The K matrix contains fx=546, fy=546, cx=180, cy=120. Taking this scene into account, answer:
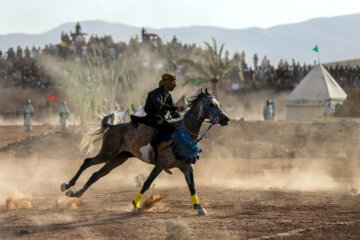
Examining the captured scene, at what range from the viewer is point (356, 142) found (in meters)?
21.2

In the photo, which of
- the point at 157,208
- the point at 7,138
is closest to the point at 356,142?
the point at 157,208

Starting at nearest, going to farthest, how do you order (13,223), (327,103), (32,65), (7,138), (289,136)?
(13,223) → (289,136) → (7,138) → (327,103) → (32,65)

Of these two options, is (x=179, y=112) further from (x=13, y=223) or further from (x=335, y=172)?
(x=335, y=172)

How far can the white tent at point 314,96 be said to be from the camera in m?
32.9

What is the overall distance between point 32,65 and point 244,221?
1468 inches

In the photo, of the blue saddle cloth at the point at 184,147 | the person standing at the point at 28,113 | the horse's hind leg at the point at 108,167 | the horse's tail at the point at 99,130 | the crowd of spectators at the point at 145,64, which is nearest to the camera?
the blue saddle cloth at the point at 184,147

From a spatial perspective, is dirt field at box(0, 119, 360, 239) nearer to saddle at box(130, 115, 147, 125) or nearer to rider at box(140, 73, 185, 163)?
rider at box(140, 73, 185, 163)

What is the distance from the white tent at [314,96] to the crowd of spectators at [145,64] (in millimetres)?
5398

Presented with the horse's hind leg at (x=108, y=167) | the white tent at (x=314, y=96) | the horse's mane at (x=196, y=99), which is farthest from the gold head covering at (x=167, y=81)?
the white tent at (x=314, y=96)

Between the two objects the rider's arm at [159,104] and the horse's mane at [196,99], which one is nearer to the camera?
the rider's arm at [159,104]

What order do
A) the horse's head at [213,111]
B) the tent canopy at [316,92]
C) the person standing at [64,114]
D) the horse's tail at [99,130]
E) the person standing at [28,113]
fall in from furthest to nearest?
the tent canopy at [316,92], the person standing at [28,113], the person standing at [64,114], the horse's tail at [99,130], the horse's head at [213,111]

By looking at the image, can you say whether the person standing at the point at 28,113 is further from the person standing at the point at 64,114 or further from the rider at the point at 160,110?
the rider at the point at 160,110

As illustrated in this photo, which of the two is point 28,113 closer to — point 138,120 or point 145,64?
point 145,64

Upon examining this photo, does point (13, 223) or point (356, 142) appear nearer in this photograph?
point (13, 223)
